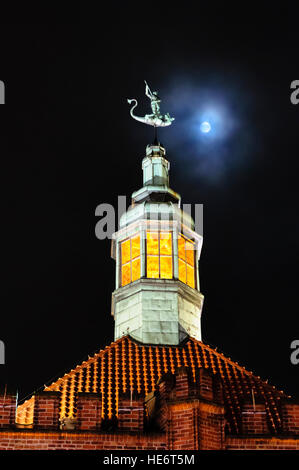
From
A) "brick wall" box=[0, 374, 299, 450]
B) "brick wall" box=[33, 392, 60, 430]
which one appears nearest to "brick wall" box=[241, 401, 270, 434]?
"brick wall" box=[0, 374, 299, 450]

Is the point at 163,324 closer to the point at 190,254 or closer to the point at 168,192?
the point at 190,254

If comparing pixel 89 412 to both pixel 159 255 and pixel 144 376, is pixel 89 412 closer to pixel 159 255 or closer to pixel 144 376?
pixel 144 376

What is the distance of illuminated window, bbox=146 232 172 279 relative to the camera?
3644 centimetres

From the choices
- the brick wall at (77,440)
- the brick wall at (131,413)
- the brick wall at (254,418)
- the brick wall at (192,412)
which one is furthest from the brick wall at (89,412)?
the brick wall at (254,418)

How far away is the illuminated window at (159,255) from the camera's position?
3644 cm

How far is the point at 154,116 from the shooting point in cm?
4159

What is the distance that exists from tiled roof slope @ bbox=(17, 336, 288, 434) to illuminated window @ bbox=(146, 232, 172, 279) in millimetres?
3638

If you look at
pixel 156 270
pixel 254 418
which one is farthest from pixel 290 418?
pixel 156 270

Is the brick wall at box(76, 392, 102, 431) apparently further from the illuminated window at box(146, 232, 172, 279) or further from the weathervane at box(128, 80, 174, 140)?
the weathervane at box(128, 80, 174, 140)

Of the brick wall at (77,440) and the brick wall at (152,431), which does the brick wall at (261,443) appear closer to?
the brick wall at (152,431)

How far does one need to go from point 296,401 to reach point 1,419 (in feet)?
27.4

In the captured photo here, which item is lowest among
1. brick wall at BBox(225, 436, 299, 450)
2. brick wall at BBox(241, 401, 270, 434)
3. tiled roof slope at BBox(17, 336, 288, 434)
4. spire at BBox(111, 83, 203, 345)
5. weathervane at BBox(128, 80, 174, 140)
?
brick wall at BBox(225, 436, 299, 450)

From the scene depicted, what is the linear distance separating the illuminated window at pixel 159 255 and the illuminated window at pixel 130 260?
53 cm
